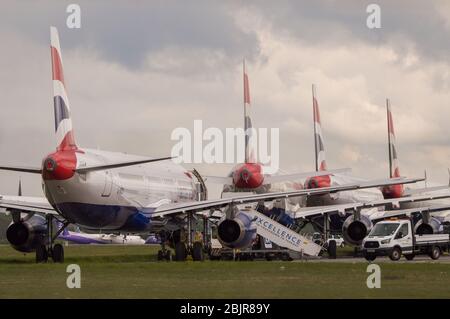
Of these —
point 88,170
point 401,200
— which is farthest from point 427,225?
point 88,170

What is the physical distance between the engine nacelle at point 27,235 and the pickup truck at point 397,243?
1692 cm

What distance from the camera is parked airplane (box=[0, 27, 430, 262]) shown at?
149ft

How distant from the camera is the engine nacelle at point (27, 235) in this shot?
2012 inches

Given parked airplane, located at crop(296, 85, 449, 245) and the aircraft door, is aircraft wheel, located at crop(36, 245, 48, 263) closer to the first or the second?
the aircraft door

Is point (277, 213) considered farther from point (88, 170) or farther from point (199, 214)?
point (88, 170)

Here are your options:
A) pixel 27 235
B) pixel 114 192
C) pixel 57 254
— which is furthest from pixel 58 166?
pixel 27 235

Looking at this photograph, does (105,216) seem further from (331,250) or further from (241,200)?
(331,250)

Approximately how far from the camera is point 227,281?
33125mm

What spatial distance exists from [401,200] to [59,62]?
107ft

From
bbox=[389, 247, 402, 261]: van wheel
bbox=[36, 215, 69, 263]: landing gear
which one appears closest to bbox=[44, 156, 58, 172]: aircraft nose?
bbox=[36, 215, 69, 263]: landing gear

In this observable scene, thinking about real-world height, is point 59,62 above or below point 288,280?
above
